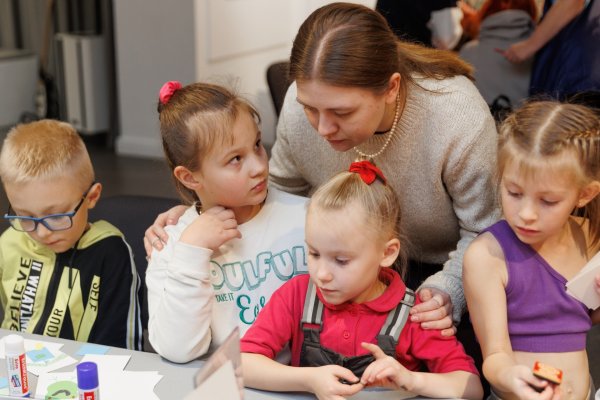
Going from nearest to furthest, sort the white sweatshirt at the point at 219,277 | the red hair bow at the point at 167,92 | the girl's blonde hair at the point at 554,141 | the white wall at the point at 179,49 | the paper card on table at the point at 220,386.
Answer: the paper card on table at the point at 220,386
the girl's blonde hair at the point at 554,141
the white sweatshirt at the point at 219,277
the red hair bow at the point at 167,92
the white wall at the point at 179,49

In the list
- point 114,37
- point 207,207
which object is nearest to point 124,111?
point 114,37

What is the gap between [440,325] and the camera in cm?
157

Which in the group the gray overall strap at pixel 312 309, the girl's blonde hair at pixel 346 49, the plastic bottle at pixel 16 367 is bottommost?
the plastic bottle at pixel 16 367

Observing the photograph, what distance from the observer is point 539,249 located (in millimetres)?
1608

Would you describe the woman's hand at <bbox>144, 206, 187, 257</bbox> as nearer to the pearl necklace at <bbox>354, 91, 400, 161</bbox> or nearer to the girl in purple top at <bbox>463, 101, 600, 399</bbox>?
the pearl necklace at <bbox>354, 91, 400, 161</bbox>

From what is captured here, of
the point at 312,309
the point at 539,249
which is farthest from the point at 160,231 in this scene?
the point at 539,249

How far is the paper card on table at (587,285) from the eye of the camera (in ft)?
5.07

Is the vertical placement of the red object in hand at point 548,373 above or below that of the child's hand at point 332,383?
above

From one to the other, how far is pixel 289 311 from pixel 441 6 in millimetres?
2302

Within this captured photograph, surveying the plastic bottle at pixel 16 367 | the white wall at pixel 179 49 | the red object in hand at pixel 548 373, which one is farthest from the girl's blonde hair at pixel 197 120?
the white wall at pixel 179 49

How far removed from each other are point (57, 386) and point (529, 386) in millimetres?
841

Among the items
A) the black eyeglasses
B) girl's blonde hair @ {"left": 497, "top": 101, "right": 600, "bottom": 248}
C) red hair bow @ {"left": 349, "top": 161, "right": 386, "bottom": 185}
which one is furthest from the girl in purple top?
the black eyeglasses

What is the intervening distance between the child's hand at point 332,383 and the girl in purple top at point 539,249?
28cm

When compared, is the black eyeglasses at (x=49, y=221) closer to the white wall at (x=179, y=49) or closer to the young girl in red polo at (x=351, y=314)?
the young girl in red polo at (x=351, y=314)
